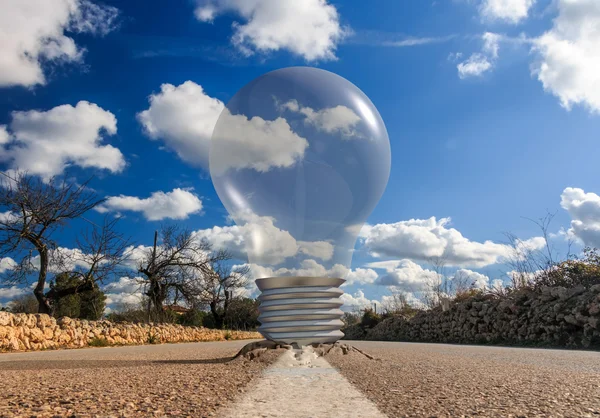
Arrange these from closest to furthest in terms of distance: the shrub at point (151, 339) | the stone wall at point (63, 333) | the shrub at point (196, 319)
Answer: the stone wall at point (63, 333)
the shrub at point (151, 339)
the shrub at point (196, 319)

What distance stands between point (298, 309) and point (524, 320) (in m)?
6.71

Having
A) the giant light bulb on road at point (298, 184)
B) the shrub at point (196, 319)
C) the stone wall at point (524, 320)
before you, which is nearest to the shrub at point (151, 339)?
the stone wall at point (524, 320)

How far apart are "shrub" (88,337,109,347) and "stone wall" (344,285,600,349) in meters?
7.89

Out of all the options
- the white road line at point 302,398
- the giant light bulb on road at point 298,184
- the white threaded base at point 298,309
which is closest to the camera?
the white road line at point 302,398

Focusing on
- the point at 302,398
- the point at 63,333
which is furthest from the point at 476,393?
the point at 63,333

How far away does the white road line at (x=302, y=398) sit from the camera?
1.38 metres

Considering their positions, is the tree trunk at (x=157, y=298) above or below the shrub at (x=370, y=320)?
above

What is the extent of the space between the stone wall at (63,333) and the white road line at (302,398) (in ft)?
25.0

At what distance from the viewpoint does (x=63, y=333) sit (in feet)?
29.7

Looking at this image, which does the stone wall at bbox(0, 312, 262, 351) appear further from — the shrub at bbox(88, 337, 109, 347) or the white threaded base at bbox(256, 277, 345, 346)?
the white threaded base at bbox(256, 277, 345, 346)

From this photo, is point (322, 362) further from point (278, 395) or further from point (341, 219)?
point (278, 395)

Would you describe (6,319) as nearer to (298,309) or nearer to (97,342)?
(97,342)

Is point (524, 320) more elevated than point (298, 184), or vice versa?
point (298, 184)

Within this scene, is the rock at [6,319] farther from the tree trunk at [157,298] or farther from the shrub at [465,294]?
the shrub at [465,294]
